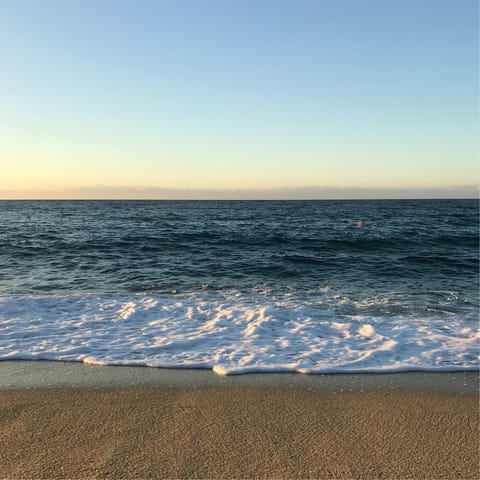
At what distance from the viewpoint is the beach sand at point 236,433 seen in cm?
295

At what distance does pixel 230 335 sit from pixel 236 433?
2.96 metres

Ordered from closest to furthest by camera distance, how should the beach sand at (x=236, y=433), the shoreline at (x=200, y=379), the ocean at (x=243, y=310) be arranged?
1. the beach sand at (x=236, y=433)
2. the shoreline at (x=200, y=379)
3. the ocean at (x=243, y=310)

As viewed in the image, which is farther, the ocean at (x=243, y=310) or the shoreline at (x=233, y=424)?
the ocean at (x=243, y=310)

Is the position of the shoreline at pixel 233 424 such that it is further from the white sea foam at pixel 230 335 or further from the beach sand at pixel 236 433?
the white sea foam at pixel 230 335

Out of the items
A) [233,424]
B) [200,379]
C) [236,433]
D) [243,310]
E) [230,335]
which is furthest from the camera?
[243,310]

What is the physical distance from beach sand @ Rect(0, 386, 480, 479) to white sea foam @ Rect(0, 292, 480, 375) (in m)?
0.85

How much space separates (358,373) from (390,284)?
690 cm

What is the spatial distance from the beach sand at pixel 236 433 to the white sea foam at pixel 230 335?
848 mm

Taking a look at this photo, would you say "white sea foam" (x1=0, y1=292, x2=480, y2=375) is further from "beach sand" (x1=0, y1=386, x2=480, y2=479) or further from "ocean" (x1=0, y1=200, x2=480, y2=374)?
"beach sand" (x1=0, y1=386, x2=480, y2=479)

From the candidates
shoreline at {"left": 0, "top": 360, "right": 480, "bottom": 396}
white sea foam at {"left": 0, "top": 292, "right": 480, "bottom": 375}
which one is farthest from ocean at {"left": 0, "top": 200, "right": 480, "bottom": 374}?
shoreline at {"left": 0, "top": 360, "right": 480, "bottom": 396}

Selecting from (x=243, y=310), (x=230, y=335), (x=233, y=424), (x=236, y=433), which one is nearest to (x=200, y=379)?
(x=233, y=424)

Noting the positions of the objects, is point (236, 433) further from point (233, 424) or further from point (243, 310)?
point (243, 310)

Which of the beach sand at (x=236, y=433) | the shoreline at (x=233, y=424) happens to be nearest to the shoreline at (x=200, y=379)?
the shoreline at (x=233, y=424)

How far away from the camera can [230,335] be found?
638 centimetres
